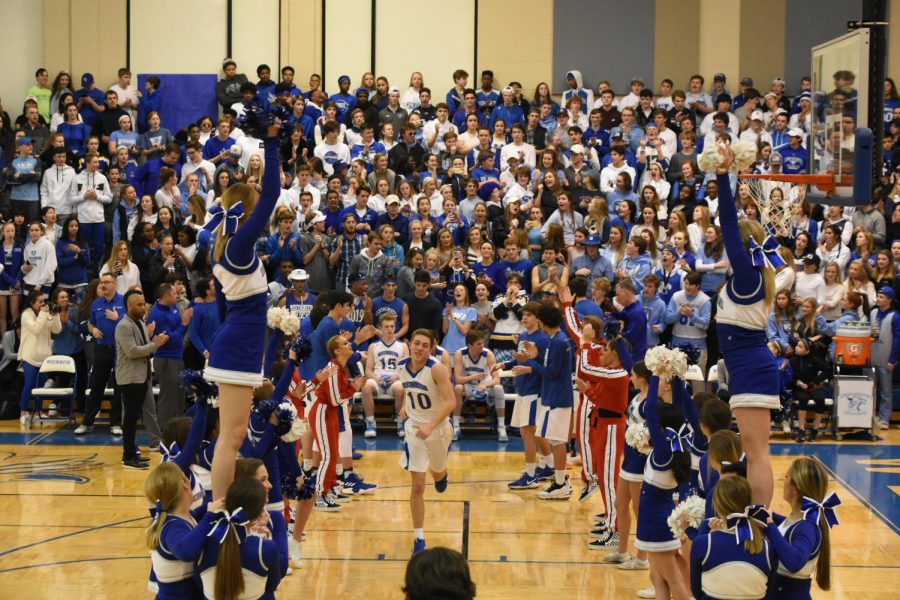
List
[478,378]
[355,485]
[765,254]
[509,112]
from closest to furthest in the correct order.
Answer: [765,254], [355,485], [478,378], [509,112]

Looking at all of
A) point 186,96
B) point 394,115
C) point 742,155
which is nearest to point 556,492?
point 742,155

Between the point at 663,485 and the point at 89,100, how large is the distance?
15404 millimetres

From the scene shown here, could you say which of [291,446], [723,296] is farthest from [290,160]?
[723,296]

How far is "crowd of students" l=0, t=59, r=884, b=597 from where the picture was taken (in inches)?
556

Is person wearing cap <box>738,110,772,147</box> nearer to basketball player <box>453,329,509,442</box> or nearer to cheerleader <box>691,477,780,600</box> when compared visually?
basketball player <box>453,329,509,442</box>

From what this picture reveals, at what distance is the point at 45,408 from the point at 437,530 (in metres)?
7.50

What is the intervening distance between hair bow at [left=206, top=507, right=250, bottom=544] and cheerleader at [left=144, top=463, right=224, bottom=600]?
4cm

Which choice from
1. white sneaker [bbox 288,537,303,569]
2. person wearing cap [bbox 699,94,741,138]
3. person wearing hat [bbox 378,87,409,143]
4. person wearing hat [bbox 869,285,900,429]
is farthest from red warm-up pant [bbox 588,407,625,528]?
person wearing cap [bbox 699,94,741,138]

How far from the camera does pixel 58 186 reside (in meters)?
17.3

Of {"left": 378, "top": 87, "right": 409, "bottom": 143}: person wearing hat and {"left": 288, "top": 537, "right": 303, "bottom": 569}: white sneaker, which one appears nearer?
{"left": 288, "top": 537, "right": 303, "bottom": 569}: white sneaker

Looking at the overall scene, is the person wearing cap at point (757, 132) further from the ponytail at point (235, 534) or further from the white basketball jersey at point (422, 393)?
the ponytail at point (235, 534)

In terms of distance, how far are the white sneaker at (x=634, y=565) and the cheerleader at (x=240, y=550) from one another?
4.21 metres

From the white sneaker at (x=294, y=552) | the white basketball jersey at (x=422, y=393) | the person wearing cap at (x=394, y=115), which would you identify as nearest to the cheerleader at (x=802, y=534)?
the white basketball jersey at (x=422, y=393)

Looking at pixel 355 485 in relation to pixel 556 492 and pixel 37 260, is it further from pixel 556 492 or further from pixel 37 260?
pixel 37 260
